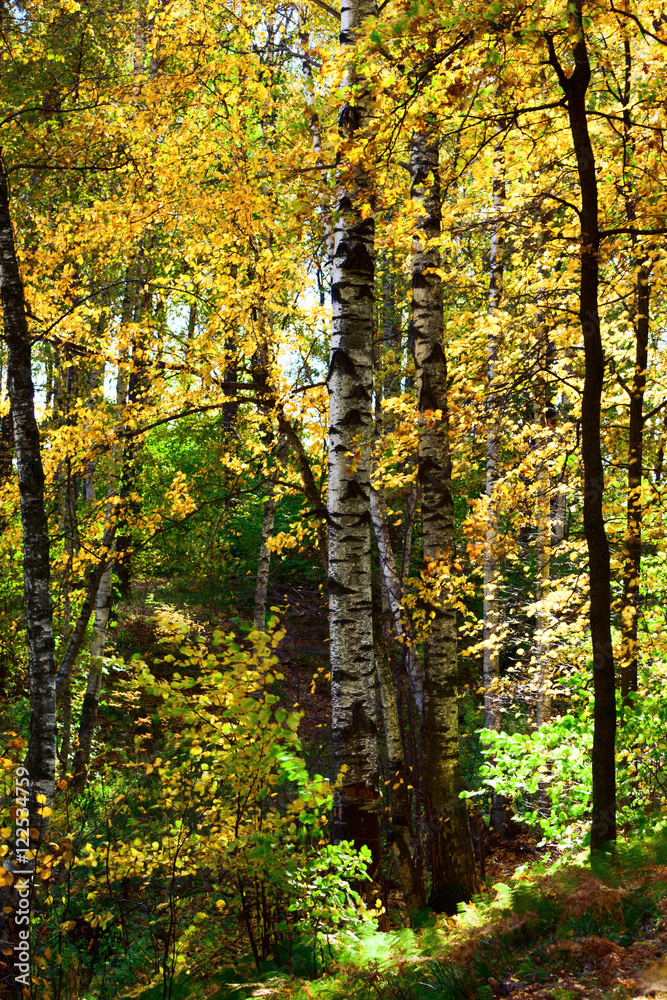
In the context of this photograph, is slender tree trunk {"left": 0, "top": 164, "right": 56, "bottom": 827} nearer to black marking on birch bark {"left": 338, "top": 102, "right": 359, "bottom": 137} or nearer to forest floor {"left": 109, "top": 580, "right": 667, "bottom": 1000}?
forest floor {"left": 109, "top": 580, "right": 667, "bottom": 1000}

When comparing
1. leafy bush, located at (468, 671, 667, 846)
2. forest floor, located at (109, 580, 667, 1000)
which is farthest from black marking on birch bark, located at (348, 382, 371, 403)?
leafy bush, located at (468, 671, 667, 846)

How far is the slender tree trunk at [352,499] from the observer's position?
15.5 feet

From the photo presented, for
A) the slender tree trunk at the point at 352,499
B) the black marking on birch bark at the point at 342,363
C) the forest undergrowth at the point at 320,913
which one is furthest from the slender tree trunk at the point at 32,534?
the black marking on birch bark at the point at 342,363

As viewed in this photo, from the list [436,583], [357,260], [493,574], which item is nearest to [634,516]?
[436,583]

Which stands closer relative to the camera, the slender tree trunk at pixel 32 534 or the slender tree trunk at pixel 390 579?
the slender tree trunk at pixel 32 534

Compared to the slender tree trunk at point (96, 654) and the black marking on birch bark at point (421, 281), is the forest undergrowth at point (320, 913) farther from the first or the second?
the slender tree trunk at point (96, 654)

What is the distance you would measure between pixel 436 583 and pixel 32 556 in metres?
3.15

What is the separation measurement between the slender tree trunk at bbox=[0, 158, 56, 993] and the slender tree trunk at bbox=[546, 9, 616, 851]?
3731 millimetres

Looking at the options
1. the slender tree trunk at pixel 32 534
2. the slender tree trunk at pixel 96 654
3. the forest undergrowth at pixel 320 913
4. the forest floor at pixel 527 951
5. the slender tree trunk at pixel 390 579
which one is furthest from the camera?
the slender tree trunk at pixel 96 654

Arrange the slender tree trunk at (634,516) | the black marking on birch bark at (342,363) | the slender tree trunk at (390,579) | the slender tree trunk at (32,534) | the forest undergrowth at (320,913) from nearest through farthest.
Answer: the forest undergrowth at (320,913) < the black marking on birch bark at (342,363) < the slender tree trunk at (32,534) < the slender tree trunk at (634,516) < the slender tree trunk at (390,579)

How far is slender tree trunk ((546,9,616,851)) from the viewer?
14.6 feet

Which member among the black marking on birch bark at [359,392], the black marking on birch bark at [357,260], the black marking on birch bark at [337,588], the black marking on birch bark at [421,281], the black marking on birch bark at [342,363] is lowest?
the black marking on birch bark at [337,588]

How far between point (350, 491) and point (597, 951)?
2901mm

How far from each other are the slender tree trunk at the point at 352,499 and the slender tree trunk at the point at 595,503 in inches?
53.4
